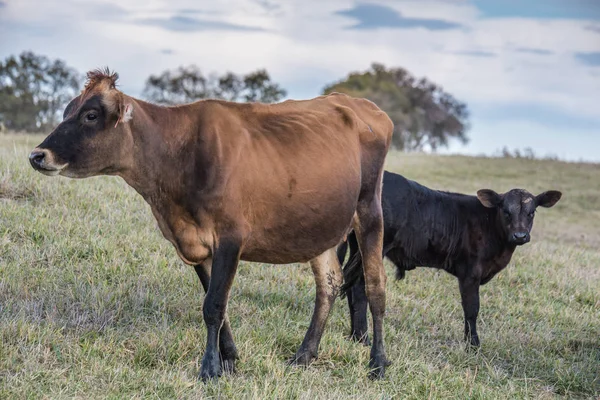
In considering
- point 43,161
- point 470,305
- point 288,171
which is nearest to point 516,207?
point 470,305

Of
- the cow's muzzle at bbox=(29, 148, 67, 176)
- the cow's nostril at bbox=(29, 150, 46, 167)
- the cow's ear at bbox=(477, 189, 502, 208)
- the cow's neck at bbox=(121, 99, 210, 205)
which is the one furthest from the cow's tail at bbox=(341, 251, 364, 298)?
the cow's nostril at bbox=(29, 150, 46, 167)

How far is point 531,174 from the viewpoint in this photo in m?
27.2

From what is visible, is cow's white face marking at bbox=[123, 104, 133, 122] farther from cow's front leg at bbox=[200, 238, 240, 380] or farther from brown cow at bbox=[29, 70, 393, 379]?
cow's front leg at bbox=[200, 238, 240, 380]

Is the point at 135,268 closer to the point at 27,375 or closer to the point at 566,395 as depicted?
the point at 27,375

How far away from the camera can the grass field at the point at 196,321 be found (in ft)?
19.7

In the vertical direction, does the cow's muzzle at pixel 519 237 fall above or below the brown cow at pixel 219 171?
below

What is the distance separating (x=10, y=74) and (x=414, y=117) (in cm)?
2784

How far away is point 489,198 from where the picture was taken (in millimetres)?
9531

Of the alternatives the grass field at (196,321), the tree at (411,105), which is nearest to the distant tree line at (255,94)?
the tree at (411,105)

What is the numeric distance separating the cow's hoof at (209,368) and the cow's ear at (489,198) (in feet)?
15.4

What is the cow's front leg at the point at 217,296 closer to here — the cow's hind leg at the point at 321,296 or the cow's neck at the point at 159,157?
the cow's neck at the point at 159,157

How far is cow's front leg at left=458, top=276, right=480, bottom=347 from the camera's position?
855cm

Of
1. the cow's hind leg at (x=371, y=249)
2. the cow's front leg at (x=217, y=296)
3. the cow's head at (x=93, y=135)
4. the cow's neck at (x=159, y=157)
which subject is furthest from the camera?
the cow's hind leg at (x=371, y=249)

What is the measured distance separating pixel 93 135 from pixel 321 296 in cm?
274
